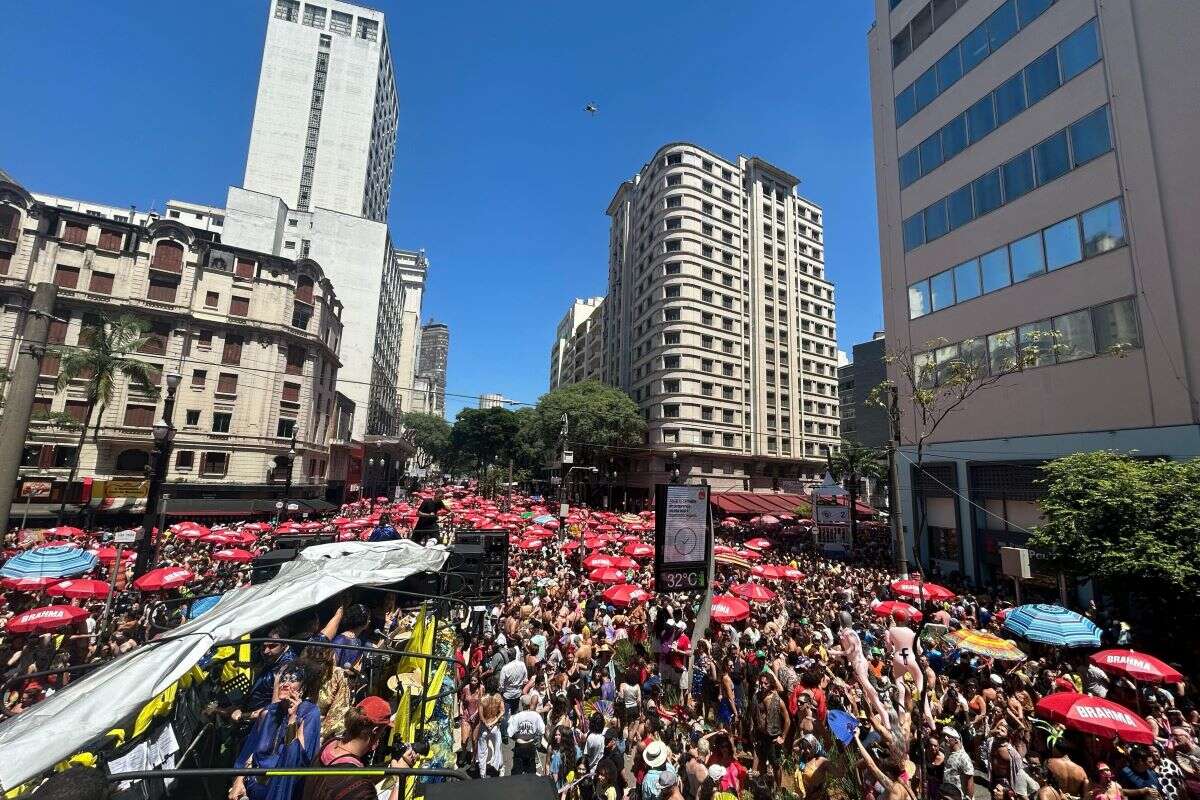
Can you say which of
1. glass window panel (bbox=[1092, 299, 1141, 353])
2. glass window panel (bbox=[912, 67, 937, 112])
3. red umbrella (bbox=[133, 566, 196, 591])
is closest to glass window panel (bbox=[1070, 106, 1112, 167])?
glass window panel (bbox=[1092, 299, 1141, 353])

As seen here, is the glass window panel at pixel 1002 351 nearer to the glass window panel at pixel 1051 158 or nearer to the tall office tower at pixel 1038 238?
the tall office tower at pixel 1038 238

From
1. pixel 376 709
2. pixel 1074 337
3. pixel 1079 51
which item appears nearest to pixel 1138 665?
pixel 376 709

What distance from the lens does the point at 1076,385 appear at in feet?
62.6

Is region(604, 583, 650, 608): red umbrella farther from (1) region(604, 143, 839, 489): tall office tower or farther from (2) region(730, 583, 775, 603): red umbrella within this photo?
(1) region(604, 143, 839, 489): tall office tower

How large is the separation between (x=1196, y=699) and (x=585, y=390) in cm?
4537

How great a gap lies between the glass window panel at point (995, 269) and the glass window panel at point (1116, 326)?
367 cm

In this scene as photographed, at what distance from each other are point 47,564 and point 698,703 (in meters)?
15.6

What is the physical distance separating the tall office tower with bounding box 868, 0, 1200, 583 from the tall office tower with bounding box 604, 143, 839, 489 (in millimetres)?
24484

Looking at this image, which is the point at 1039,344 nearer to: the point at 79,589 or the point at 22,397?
the point at 22,397

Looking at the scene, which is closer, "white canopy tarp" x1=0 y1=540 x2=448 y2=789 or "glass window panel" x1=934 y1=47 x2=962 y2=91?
"white canopy tarp" x1=0 y1=540 x2=448 y2=789

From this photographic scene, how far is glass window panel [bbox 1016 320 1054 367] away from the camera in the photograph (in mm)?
19953

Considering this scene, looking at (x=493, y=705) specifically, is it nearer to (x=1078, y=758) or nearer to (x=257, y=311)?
(x=1078, y=758)

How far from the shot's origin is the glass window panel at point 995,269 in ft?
71.7

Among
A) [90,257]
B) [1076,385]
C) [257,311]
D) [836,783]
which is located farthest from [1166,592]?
[90,257]
